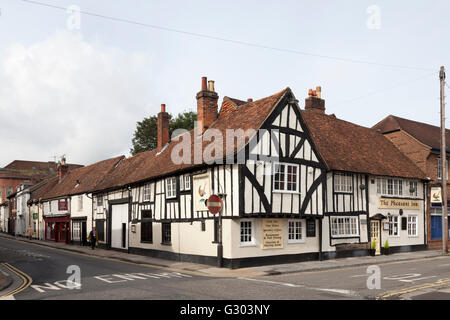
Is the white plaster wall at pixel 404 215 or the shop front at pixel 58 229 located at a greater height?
the white plaster wall at pixel 404 215

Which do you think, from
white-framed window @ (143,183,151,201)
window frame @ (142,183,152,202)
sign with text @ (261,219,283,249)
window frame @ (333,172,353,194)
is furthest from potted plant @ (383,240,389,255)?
white-framed window @ (143,183,151,201)

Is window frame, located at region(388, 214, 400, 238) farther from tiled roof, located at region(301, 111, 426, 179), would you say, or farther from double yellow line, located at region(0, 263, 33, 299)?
double yellow line, located at region(0, 263, 33, 299)

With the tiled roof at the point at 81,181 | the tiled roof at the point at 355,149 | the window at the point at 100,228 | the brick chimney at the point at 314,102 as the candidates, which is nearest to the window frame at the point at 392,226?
the tiled roof at the point at 355,149

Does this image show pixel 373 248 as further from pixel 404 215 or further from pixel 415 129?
pixel 415 129

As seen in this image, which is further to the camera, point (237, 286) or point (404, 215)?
point (404, 215)

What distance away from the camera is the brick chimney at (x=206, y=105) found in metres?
24.5

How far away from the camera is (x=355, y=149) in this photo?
27.0 m

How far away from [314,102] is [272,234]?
42.7ft

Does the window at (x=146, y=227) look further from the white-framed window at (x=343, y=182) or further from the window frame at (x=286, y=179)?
the white-framed window at (x=343, y=182)

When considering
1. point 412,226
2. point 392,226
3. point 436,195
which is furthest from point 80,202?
point 436,195

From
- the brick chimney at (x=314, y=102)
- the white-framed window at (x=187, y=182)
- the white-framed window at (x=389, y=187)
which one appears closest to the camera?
the white-framed window at (x=187, y=182)

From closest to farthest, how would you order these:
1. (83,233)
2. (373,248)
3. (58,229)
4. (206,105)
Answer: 1. (206,105)
2. (373,248)
3. (83,233)
4. (58,229)

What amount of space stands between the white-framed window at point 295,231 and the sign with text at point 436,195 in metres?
12.2
